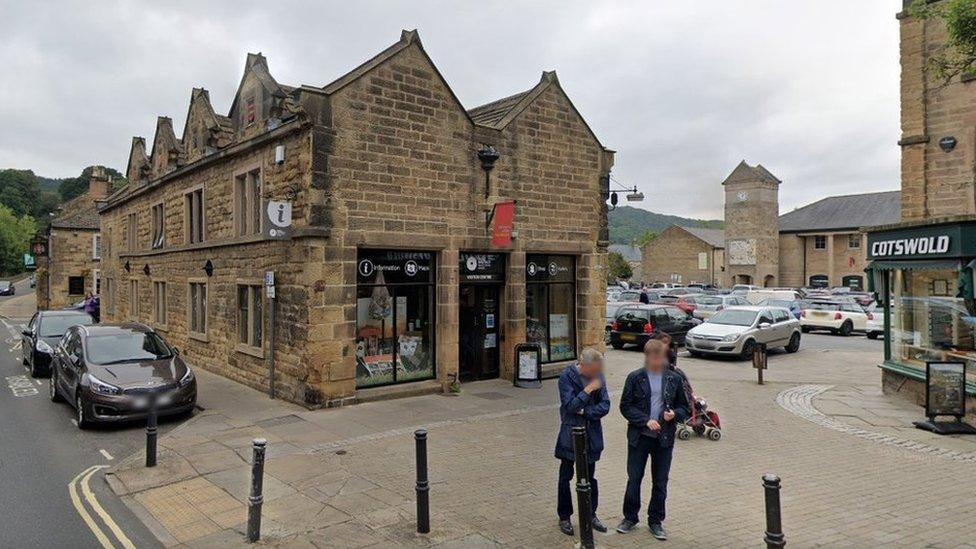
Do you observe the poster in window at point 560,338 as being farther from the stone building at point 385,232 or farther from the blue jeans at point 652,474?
the blue jeans at point 652,474

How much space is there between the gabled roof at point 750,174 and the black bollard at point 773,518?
217 ft

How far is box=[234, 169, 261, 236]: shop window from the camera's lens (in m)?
13.7

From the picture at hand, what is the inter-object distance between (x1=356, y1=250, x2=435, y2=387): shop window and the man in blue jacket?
6.87m

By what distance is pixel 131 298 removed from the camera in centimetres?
2281

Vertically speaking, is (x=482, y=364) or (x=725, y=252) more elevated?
(x=725, y=252)

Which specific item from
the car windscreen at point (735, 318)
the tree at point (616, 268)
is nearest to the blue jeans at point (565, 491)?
the car windscreen at point (735, 318)

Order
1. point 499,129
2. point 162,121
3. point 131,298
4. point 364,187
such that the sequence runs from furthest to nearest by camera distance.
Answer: point 131,298 < point 162,121 < point 499,129 < point 364,187

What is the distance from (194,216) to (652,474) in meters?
14.7

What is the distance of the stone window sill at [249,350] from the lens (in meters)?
13.2

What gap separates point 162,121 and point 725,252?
59485mm

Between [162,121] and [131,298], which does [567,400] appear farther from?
[131,298]

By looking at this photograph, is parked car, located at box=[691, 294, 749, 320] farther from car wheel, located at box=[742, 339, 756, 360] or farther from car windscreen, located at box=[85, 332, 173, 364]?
car windscreen, located at box=[85, 332, 173, 364]

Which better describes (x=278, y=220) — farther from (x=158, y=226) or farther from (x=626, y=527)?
(x=158, y=226)

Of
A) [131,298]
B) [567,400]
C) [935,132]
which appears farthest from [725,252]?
[567,400]
